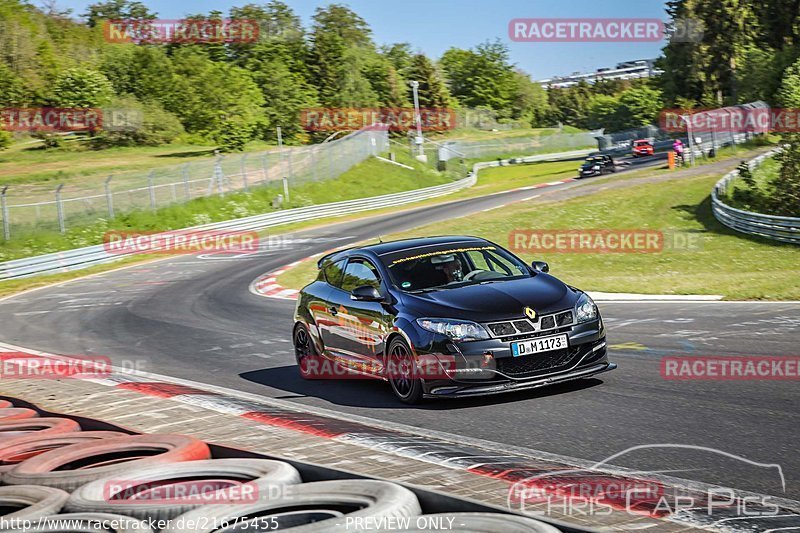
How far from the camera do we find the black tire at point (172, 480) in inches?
187

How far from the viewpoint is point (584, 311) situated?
9133 millimetres

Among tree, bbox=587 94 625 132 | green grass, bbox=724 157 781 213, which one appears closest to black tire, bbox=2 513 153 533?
green grass, bbox=724 157 781 213

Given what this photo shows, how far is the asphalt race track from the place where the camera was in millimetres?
6758

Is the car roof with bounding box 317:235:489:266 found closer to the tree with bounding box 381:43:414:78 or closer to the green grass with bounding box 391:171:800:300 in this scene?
the green grass with bounding box 391:171:800:300

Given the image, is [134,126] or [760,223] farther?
[134,126]

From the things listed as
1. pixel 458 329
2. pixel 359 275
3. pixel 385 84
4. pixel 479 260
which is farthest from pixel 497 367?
pixel 385 84

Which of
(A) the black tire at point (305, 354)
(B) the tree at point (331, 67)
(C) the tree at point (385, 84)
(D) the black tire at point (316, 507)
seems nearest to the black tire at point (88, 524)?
(D) the black tire at point (316, 507)

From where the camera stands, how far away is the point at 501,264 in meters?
10.1

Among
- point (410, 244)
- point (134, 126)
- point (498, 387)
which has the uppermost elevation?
point (134, 126)

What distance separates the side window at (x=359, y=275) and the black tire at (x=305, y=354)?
99 centimetres

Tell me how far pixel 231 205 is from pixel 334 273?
36.5 meters

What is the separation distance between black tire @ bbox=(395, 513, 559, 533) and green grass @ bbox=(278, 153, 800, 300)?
1370 cm

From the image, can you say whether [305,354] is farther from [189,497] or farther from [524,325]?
[189,497]

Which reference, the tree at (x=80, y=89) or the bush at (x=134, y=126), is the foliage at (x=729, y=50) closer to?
the bush at (x=134, y=126)
